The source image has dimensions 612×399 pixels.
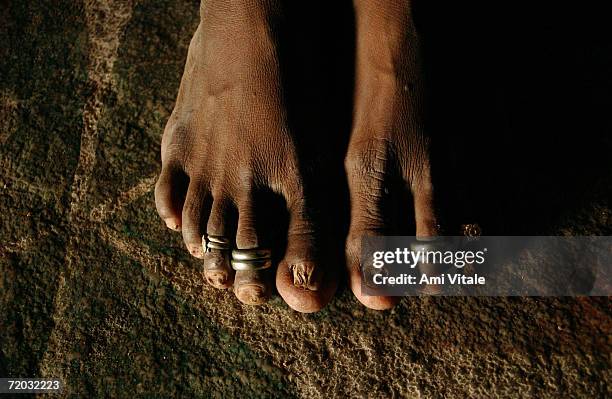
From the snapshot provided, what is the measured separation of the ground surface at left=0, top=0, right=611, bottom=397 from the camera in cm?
103

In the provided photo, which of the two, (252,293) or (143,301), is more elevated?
(252,293)

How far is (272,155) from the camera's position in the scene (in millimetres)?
1029

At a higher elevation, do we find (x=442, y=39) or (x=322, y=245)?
(x=442, y=39)

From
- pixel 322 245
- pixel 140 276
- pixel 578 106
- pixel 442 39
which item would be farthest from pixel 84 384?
pixel 578 106

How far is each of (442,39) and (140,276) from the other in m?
0.73

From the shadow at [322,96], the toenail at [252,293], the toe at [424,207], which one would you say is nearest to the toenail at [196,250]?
the toenail at [252,293]

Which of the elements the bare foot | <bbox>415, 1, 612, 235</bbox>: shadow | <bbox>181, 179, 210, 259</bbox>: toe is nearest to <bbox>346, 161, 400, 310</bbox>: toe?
the bare foot

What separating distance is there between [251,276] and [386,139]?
0.32 m

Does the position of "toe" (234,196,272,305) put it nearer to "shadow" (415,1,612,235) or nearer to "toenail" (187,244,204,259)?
"toenail" (187,244,204,259)

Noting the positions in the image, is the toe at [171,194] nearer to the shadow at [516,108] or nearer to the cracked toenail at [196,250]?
the cracked toenail at [196,250]

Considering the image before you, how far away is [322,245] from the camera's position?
3.20 feet

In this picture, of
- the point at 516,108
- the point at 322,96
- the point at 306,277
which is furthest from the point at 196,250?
the point at 516,108

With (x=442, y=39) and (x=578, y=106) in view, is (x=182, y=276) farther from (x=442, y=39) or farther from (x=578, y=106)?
(x=578, y=106)

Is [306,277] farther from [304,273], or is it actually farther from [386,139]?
[386,139]
